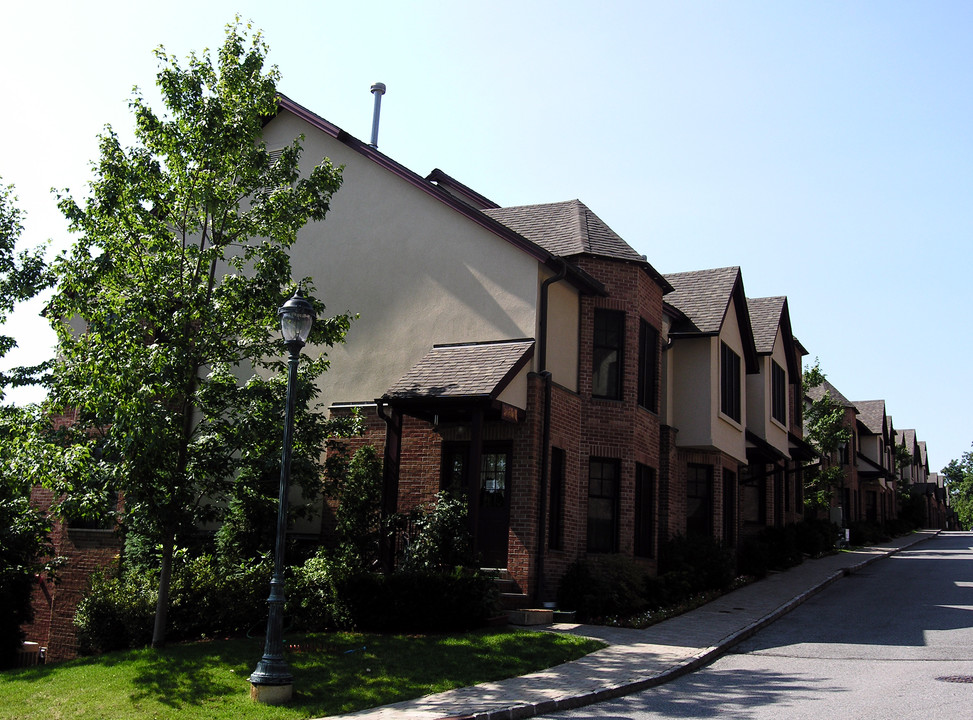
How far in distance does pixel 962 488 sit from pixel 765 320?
97447mm

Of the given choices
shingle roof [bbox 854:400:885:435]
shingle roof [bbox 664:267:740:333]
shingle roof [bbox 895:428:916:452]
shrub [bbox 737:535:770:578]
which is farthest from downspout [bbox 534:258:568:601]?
shingle roof [bbox 895:428:916:452]

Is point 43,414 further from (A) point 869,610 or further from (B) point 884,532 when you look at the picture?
(B) point 884,532

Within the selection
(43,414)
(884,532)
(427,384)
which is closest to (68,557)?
(43,414)

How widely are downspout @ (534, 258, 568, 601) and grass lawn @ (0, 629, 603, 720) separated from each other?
2420mm

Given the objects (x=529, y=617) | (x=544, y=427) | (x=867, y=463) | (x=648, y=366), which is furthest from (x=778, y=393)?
(x=867, y=463)

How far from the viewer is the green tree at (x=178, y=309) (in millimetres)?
12414

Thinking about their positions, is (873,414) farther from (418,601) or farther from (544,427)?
(418,601)

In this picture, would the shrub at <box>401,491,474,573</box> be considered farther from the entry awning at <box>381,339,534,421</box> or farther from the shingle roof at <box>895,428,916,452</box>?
the shingle roof at <box>895,428,916,452</box>

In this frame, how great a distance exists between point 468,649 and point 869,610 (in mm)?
9425

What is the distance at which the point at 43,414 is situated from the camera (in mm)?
13148

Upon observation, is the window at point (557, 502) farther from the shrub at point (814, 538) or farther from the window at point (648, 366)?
the shrub at point (814, 538)

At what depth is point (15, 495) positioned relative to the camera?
13.0 metres

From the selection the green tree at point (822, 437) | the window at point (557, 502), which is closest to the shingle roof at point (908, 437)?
the green tree at point (822, 437)

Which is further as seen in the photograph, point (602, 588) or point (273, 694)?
point (602, 588)
